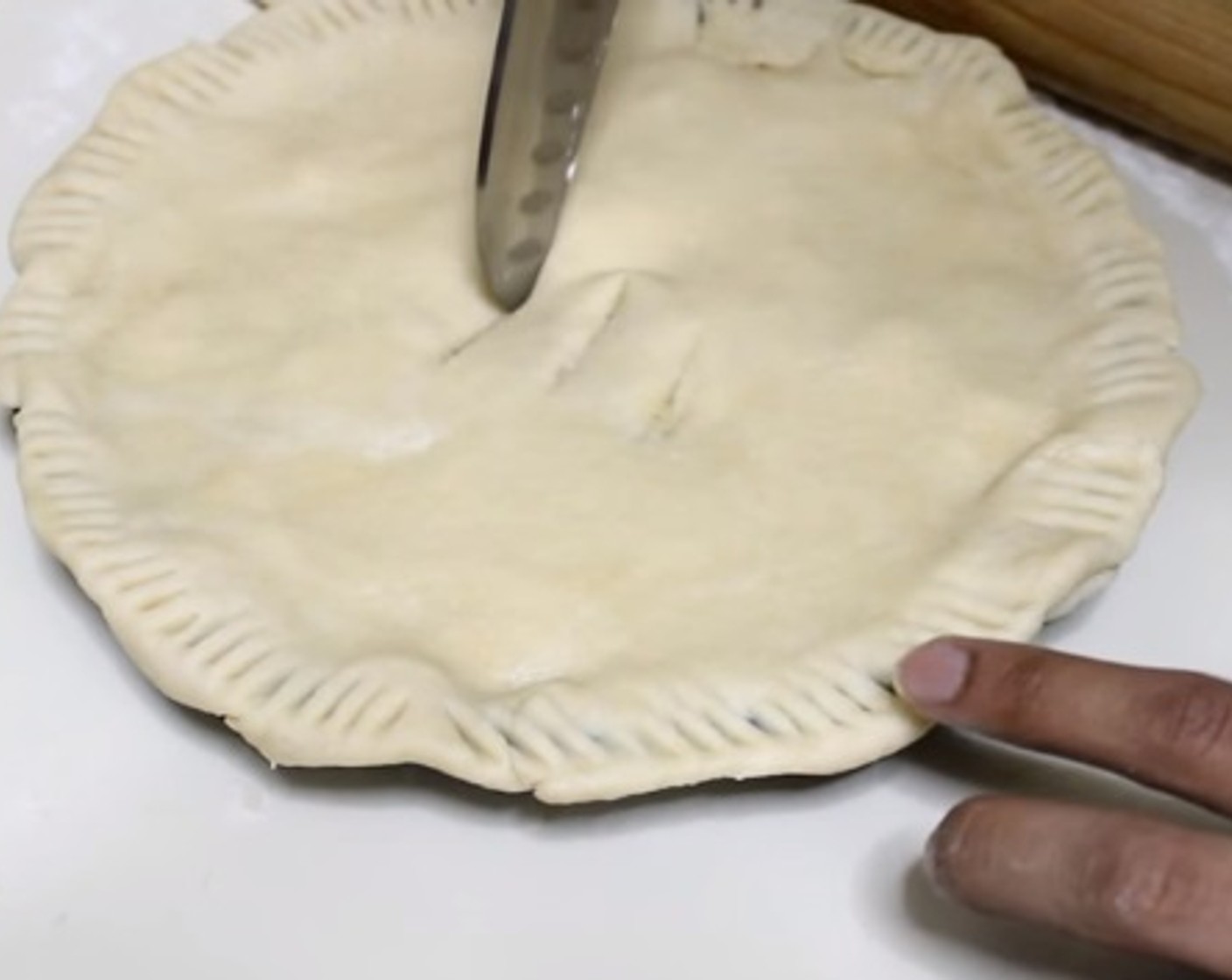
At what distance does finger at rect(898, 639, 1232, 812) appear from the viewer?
1.04 meters

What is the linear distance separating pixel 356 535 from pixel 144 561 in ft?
0.38

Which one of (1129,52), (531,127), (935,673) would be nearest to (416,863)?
(935,673)

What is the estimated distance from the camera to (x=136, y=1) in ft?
5.14

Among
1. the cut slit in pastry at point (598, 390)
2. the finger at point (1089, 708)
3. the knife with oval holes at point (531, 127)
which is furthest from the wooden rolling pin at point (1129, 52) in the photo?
the finger at point (1089, 708)

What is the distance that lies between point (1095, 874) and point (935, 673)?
14cm

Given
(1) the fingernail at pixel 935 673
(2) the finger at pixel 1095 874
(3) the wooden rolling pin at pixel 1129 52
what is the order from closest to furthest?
(2) the finger at pixel 1095 874 < (1) the fingernail at pixel 935 673 < (3) the wooden rolling pin at pixel 1129 52

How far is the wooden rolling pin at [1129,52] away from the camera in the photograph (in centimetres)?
147

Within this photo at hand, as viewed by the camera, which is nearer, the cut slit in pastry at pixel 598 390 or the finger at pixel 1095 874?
the finger at pixel 1095 874

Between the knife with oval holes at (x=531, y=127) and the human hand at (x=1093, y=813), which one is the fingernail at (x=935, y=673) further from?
the knife with oval holes at (x=531, y=127)

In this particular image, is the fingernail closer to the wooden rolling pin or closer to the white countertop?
the white countertop

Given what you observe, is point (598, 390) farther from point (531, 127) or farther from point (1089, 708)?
point (1089, 708)

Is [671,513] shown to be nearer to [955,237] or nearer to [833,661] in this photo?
[833,661]

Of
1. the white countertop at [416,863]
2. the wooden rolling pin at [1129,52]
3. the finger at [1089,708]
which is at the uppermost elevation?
the wooden rolling pin at [1129,52]

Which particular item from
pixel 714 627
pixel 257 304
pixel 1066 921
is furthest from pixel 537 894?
pixel 257 304
